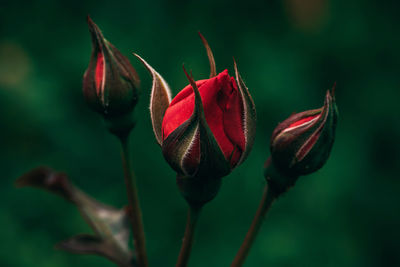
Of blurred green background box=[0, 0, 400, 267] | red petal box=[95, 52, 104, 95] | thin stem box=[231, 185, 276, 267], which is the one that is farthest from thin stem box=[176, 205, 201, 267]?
blurred green background box=[0, 0, 400, 267]

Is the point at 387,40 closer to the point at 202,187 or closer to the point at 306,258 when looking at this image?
the point at 306,258

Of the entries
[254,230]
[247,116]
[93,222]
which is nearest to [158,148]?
[93,222]

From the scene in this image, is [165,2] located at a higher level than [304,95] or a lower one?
higher

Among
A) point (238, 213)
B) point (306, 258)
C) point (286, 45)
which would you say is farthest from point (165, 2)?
point (306, 258)

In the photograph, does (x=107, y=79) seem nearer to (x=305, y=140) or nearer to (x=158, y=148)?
(x=305, y=140)

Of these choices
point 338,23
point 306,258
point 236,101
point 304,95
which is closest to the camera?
point 236,101

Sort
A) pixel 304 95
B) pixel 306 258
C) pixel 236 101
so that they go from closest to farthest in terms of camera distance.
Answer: pixel 236 101
pixel 306 258
pixel 304 95

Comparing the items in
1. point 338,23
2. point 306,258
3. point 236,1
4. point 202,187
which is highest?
point 202,187

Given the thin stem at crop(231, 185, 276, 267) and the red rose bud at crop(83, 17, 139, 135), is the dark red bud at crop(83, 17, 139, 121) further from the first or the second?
the thin stem at crop(231, 185, 276, 267)
